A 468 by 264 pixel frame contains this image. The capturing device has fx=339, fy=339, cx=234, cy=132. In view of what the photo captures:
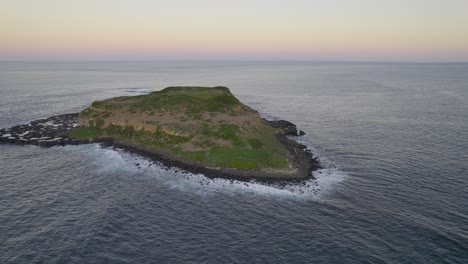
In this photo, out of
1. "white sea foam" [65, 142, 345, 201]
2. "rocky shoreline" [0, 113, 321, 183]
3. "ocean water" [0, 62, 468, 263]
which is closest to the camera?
"ocean water" [0, 62, 468, 263]

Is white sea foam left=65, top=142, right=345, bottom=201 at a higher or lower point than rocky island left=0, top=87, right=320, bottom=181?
lower

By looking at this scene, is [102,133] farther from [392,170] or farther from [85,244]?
[392,170]

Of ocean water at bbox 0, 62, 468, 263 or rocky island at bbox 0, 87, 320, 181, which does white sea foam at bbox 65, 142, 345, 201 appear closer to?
ocean water at bbox 0, 62, 468, 263

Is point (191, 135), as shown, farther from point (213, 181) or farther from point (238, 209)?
point (238, 209)

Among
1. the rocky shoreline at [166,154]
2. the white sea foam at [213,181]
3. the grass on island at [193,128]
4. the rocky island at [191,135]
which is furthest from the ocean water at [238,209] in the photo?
the grass on island at [193,128]

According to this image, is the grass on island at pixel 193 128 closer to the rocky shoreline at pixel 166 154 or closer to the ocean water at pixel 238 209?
the rocky shoreline at pixel 166 154

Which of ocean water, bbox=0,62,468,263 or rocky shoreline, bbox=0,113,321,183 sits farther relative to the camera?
rocky shoreline, bbox=0,113,321,183

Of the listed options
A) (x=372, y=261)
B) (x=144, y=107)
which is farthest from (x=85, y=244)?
(x=144, y=107)

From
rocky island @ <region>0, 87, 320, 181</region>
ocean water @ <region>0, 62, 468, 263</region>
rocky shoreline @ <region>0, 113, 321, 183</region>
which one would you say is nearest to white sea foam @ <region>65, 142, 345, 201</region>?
ocean water @ <region>0, 62, 468, 263</region>
